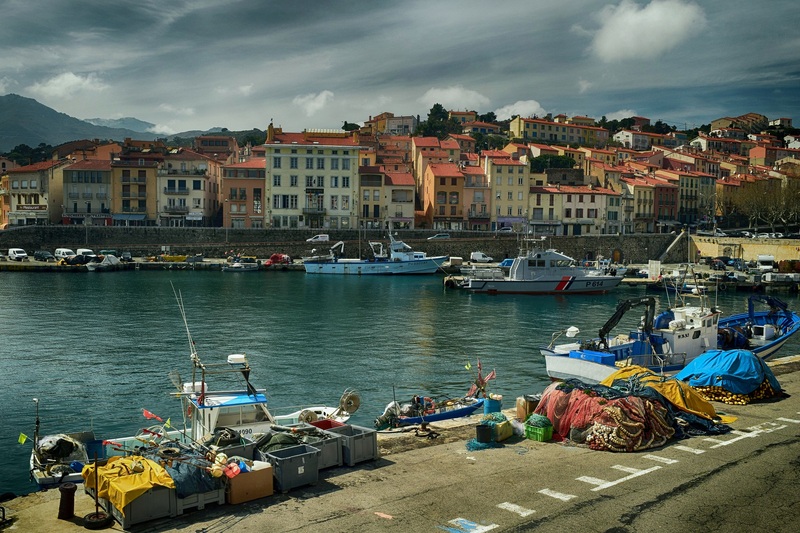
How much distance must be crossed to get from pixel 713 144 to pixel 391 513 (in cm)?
15096

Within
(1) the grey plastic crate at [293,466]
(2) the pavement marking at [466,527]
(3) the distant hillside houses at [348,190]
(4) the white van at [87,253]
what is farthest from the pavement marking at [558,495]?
(3) the distant hillside houses at [348,190]

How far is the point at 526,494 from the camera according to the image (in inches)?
461

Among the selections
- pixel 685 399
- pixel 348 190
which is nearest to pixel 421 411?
pixel 685 399

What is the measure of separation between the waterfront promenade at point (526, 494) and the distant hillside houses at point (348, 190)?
72.5 m

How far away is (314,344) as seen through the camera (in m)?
35.5

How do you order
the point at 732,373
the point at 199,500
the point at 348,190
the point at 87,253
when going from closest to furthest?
the point at 199,500, the point at 732,373, the point at 87,253, the point at 348,190

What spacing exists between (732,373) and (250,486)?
13.2 meters

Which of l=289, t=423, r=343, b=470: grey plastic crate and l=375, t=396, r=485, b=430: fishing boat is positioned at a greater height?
l=289, t=423, r=343, b=470: grey plastic crate

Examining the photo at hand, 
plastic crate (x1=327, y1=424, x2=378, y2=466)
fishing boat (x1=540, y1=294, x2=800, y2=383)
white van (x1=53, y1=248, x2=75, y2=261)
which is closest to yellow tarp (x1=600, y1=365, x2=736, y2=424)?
plastic crate (x1=327, y1=424, x2=378, y2=466)

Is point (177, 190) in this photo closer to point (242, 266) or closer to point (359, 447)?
point (242, 266)

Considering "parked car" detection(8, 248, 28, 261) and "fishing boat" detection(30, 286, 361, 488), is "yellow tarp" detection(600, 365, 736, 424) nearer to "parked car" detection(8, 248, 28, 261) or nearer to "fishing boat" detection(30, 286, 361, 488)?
"fishing boat" detection(30, 286, 361, 488)

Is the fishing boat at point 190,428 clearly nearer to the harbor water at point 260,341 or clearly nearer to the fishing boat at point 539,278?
the harbor water at point 260,341

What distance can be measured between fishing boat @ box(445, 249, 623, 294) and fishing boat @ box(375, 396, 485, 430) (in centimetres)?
3911

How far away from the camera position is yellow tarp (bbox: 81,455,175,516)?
10273 millimetres
